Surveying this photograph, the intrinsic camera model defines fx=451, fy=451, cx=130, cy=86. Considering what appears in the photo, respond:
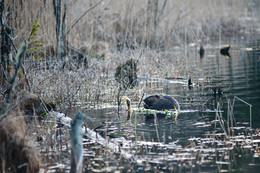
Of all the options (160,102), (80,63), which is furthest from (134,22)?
(160,102)

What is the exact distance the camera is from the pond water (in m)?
4.04

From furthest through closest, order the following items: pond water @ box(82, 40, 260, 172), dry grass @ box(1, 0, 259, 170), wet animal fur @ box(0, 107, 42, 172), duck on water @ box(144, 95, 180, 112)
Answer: dry grass @ box(1, 0, 259, 170)
duck on water @ box(144, 95, 180, 112)
pond water @ box(82, 40, 260, 172)
wet animal fur @ box(0, 107, 42, 172)

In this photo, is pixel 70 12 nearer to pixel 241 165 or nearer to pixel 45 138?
pixel 45 138

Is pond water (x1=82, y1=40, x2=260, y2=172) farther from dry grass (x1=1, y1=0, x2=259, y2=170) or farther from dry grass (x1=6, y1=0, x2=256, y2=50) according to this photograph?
dry grass (x1=6, y1=0, x2=256, y2=50)

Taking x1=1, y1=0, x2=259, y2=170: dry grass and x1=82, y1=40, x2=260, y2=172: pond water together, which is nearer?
x1=82, y1=40, x2=260, y2=172: pond water

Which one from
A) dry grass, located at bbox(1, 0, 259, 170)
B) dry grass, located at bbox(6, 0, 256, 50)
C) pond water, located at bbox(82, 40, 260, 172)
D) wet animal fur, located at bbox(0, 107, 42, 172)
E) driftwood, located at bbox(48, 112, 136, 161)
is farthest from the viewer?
dry grass, located at bbox(6, 0, 256, 50)

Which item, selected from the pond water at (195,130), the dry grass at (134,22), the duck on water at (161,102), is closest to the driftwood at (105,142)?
the pond water at (195,130)

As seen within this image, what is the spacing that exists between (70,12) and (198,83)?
11.7 feet

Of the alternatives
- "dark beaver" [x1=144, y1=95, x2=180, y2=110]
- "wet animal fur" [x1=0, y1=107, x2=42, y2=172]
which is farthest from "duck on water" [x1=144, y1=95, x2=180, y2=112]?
"wet animal fur" [x1=0, y1=107, x2=42, y2=172]

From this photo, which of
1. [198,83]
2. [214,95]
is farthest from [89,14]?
[214,95]

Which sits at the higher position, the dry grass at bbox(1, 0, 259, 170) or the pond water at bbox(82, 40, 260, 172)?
the dry grass at bbox(1, 0, 259, 170)

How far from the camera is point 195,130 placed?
5.33 meters

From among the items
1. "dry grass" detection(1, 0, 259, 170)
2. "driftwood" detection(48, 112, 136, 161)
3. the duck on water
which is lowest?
"driftwood" detection(48, 112, 136, 161)

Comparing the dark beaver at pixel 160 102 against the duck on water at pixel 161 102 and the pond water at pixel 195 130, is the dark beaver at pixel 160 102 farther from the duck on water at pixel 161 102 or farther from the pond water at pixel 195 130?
the pond water at pixel 195 130
